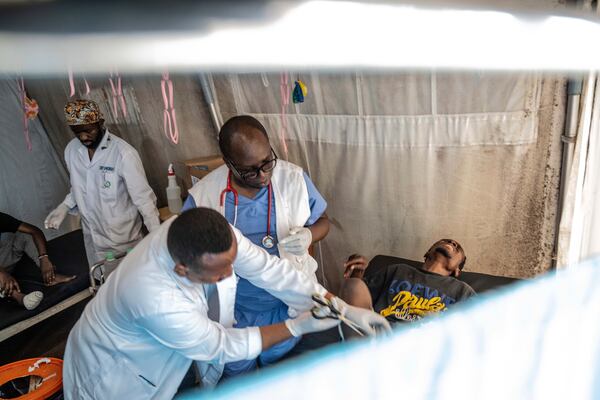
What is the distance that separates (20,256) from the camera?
304cm

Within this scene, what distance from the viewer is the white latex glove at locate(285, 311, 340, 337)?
131cm

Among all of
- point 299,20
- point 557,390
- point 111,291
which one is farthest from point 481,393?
point 111,291

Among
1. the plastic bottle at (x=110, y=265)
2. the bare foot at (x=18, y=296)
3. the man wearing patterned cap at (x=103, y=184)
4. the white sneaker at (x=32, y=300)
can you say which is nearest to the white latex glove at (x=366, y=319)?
the plastic bottle at (x=110, y=265)

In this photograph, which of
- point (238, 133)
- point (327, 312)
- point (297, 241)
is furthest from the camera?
point (297, 241)

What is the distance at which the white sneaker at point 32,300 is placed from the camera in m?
2.48

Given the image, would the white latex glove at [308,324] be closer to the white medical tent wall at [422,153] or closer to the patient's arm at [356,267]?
the patient's arm at [356,267]

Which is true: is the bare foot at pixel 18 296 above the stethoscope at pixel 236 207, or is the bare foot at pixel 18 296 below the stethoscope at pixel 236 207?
below

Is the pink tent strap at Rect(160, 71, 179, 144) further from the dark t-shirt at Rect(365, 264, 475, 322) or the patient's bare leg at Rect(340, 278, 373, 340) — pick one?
the dark t-shirt at Rect(365, 264, 475, 322)

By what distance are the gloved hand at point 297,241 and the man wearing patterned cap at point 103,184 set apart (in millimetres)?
1136

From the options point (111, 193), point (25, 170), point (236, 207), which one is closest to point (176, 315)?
point (236, 207)

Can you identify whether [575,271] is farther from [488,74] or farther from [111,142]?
[111,142]

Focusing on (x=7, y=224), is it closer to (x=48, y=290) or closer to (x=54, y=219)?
(x=54, y=219)

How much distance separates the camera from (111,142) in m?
2.38

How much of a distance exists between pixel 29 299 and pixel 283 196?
1957 mm
